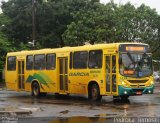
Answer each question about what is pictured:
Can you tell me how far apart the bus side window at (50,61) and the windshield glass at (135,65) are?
570 centimetres

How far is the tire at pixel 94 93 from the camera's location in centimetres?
2394

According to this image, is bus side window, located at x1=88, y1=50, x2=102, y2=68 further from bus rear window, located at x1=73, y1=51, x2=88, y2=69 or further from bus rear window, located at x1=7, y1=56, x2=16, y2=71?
bus rear window, located at x1=7, y1=56, x2=16, y2=71

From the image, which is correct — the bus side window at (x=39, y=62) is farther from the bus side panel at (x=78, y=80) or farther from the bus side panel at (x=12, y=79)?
the bus side panel at (x=78, y=80)

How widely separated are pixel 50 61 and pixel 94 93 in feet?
15.1

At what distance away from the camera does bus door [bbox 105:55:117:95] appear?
75.1ft

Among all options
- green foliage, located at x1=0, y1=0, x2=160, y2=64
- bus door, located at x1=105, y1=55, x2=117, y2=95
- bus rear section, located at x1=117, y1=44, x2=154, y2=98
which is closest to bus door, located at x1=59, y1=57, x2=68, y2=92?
bus door, located at x1=105, y1=55, x2=117, y2=95

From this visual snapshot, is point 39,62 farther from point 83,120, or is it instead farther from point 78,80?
point 83,120

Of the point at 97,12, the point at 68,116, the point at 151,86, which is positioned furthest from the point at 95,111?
the point at 97,12

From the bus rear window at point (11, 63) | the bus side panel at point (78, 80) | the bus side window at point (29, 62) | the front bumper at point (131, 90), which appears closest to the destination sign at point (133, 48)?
the front bumper at point (131, 90)

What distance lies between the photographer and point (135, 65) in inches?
904

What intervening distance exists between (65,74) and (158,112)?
32.0 feet

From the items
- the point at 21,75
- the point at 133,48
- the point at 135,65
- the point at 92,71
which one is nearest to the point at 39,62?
the point at 21,75

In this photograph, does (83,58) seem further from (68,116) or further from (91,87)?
(68,116)

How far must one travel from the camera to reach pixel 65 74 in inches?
1043
